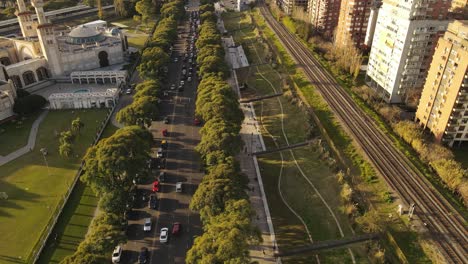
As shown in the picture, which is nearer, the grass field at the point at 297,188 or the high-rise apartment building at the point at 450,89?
→ the grass field at the point at 297,188

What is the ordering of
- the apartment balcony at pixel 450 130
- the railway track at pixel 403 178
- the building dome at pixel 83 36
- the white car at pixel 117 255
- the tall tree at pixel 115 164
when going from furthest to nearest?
the building dome at pixel 83 36 → the apartment balcony at pixel 450 130 → the tall tree at pixel 115 164 → the railway track at pixel 403 178 → the white car at pixel 117 255

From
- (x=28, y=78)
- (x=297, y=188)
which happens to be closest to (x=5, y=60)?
(x=28, y=78)

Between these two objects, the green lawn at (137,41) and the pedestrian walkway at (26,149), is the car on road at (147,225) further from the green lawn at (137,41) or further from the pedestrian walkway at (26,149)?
the green lawn at (137,41)

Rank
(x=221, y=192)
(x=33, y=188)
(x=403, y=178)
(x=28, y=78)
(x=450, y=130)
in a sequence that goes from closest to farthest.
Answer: (x=221, y=192), (x=403, y=178), (x=33, y=188), (x=450, y=130), (x=28, y=78)

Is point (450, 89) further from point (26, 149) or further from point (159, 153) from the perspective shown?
point (26, 149)

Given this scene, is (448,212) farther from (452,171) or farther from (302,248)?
(302,248)

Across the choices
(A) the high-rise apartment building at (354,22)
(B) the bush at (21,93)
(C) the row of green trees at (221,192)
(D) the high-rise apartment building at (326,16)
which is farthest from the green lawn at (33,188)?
(D) the high-rise apartment building at (326,16)

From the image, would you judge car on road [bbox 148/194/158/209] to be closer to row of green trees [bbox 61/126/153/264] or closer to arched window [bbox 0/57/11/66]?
row of green trees [bbox 61/126/153/264]
